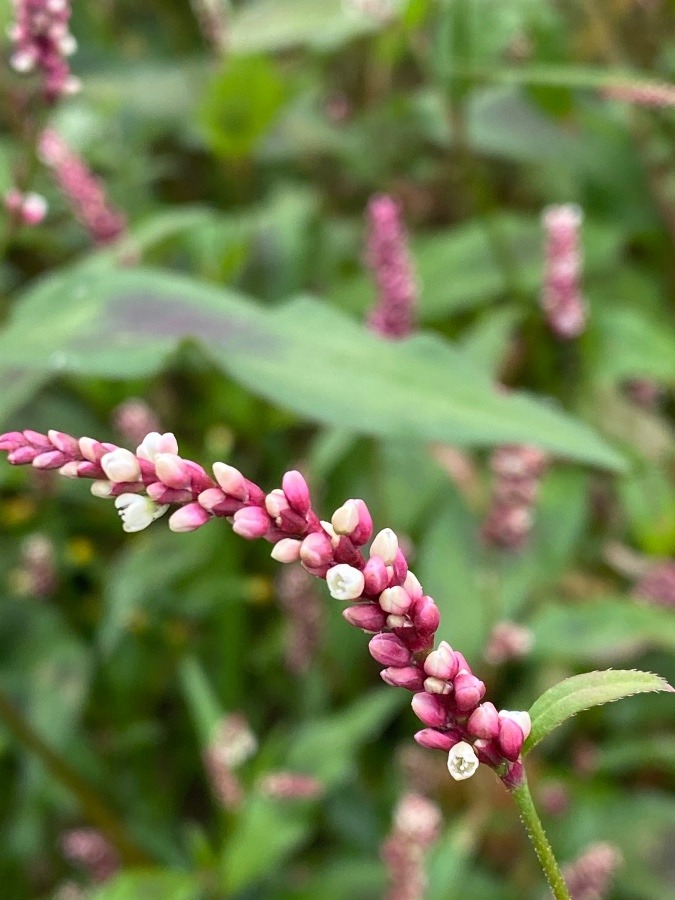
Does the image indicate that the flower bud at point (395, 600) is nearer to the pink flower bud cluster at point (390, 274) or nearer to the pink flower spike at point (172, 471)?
the pink flower spike at point (172, 471)

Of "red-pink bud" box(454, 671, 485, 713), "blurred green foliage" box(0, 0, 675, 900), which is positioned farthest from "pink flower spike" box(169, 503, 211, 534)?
"blurred green foliage" box(0, 0, 675, 900)

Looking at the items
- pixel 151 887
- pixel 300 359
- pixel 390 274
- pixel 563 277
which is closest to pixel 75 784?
pixel 151 887

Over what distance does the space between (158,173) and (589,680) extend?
1383 mm

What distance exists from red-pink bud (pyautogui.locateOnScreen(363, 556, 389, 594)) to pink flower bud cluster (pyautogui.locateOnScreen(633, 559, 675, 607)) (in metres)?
0.72

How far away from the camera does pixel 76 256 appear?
1.48 metres

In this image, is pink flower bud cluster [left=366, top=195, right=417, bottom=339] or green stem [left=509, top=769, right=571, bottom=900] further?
pink flower bud cluster [left=366, top=195, right=417, bottom=339]

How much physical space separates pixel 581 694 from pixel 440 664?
6 centimetres

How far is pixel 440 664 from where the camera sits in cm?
35

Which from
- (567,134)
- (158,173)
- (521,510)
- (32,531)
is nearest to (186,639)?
(32,531)

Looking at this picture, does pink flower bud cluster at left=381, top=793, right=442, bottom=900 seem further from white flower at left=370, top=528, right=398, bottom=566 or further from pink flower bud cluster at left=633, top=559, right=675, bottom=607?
white flower at left=370, top=528, right=398, bottom=566

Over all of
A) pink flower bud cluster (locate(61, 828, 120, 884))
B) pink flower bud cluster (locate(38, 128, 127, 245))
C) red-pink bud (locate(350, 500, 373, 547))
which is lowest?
pink flower bud cluster (locate(61, 828, 120, 884))

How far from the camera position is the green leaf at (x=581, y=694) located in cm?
36

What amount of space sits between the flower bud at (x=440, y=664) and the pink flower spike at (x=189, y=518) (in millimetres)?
94

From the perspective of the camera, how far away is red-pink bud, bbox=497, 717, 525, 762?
0.35m
